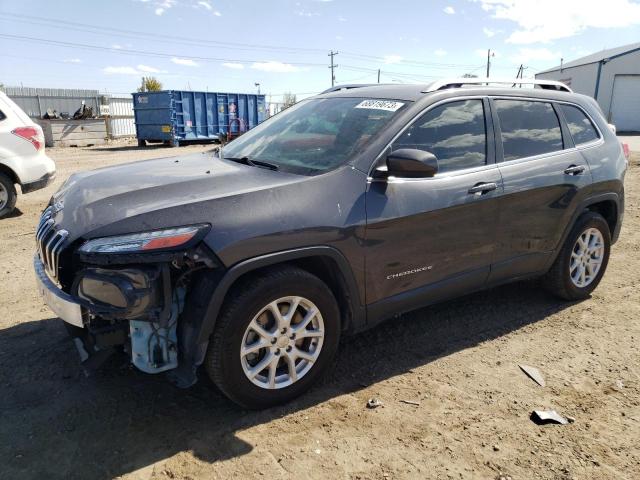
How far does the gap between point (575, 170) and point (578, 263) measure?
0.88 metres

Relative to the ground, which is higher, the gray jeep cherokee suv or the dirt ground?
the gray jeep cherokee suv

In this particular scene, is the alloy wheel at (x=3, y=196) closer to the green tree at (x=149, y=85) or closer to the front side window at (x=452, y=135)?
the front side window at (x=452, y=135)

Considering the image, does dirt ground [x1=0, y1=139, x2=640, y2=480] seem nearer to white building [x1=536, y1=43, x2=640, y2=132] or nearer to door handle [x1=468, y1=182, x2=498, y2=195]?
door handle [x1=468, y1=182, x2=498, y2=195]

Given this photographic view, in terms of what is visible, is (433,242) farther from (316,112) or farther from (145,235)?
(145,235)

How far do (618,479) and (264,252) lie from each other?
2.04 meters

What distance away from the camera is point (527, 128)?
154 inches

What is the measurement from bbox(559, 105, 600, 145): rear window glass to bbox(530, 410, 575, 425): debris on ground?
2.40 meters

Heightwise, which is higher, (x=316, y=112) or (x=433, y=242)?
(x=316, y=112)

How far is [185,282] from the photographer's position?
2.63 metres

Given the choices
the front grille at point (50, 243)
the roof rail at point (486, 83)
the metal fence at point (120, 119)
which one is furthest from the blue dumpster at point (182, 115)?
the front grille at point (50, 243)

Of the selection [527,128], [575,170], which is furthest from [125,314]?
[575,170]

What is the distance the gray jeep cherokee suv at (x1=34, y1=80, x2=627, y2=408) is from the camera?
99.3 inches

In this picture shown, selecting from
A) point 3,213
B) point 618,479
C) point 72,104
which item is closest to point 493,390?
point 618,479

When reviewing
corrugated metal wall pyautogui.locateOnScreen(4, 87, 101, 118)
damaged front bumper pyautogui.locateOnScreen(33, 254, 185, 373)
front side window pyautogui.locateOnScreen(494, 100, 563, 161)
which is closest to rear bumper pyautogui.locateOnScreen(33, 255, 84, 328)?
damaged front bumper pyautogui.locateOnScreen(33, 254, 185, 373)
